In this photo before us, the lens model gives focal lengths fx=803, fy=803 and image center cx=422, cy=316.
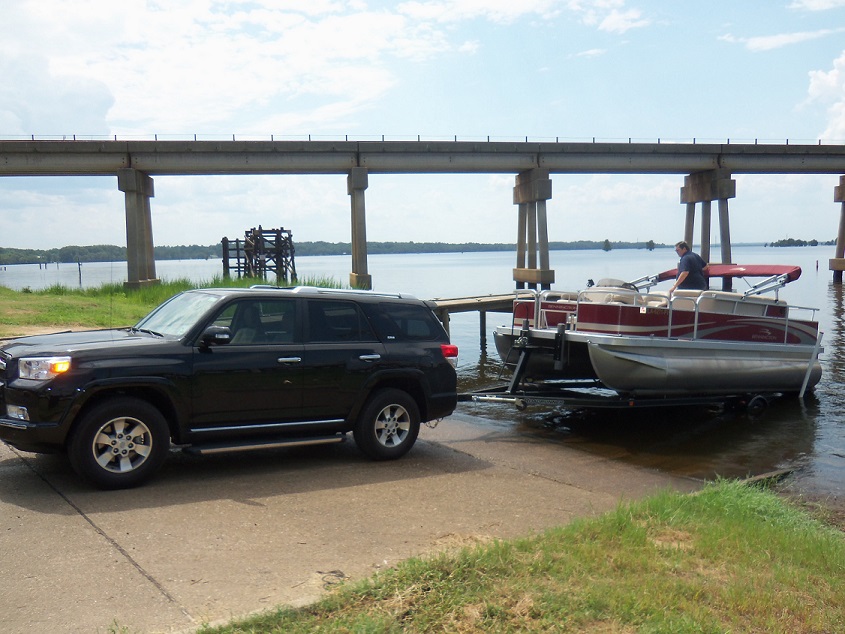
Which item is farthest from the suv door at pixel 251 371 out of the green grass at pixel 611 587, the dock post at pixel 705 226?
the dock post at pixel 705 226

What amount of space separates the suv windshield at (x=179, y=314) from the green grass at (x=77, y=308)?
1018cm

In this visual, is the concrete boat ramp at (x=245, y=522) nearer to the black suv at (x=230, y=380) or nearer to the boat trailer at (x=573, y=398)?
the black suv at (x=230, y=380)

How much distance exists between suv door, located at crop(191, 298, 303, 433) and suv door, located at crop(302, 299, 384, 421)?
0.14 metres

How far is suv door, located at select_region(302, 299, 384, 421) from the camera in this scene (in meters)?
8.26

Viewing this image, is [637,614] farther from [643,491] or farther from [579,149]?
[579,149]

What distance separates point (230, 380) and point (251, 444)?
0.65 m

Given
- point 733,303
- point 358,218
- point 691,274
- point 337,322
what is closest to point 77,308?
point 691,274

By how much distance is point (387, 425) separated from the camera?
877 centimetres

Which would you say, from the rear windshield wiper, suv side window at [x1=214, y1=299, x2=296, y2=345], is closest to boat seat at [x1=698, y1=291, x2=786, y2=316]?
suv side window at [x1=214, y1=299, x2=296, y2=345]

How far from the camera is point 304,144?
45250 mm

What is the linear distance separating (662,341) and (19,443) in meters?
8.84

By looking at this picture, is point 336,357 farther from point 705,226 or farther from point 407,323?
point 705,226

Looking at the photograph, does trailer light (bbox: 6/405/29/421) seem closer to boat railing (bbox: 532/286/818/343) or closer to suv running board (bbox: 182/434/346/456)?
suv running board (bbox: 182/434/346/456)

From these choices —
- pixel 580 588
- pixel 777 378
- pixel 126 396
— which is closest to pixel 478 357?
pixel 777 378
